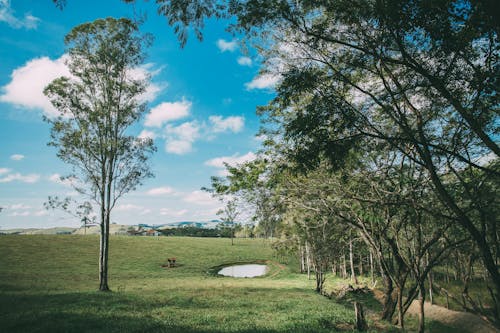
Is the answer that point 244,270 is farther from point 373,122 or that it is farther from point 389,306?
point 373,122

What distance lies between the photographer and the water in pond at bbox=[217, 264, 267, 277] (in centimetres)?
5578

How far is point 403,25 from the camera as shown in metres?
7.07

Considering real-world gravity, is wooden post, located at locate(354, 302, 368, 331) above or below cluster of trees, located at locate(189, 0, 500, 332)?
below

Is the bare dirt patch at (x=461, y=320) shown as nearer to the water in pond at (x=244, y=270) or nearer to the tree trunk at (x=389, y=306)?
the tree trunk at (x=389, y=306)

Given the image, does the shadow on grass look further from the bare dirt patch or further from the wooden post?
the bare dirt patch

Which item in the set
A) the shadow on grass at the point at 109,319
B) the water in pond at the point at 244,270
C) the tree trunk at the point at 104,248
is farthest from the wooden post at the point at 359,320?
the water in pond at the point at 244,270

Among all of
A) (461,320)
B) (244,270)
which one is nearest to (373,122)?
(461,320)

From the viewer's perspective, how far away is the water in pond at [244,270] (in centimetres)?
5578

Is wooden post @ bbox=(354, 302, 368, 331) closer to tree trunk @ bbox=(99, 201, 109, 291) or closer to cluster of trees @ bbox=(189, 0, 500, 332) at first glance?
cluster of trees @ bbox=(189, 0, 500, 332)

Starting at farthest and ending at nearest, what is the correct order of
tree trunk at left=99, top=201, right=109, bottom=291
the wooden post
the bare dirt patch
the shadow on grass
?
1. tree trunk at left=99, top=201, right=109, bottom=291
2. the bare dirt patch
3. the wooden post
4. the shadow on grass

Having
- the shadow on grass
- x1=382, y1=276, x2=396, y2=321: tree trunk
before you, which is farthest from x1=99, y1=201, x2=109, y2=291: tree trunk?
x1=382, y1=276, x2=396, y2=321: tree trunk

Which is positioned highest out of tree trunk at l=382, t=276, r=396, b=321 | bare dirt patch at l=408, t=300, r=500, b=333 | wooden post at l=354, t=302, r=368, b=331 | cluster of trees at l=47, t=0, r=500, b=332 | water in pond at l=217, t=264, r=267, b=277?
cluster of trees at l=47, t=0, r=500, b=332

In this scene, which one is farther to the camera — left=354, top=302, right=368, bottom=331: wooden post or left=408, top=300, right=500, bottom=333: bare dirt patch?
left=408, top=300, right=500, bottom=333: bare dirt patch

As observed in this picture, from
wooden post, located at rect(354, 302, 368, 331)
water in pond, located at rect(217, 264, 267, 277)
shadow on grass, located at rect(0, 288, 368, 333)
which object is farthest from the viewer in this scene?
water in pond, located at rect(217, 264, 267, 277)
